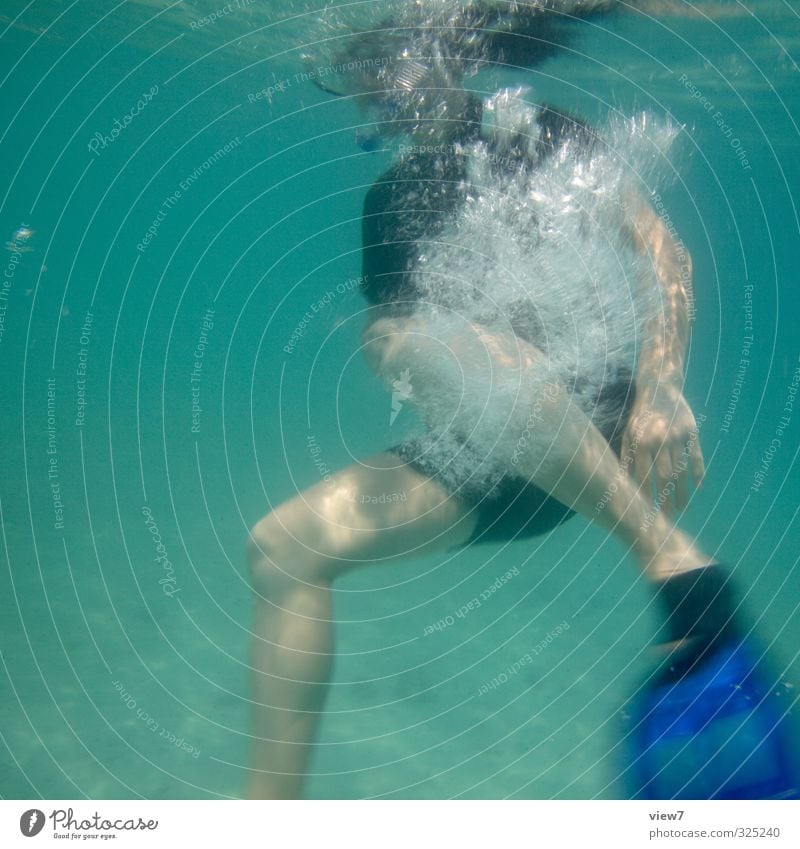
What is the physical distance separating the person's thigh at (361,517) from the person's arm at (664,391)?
0.53 m

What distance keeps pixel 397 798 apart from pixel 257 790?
0.39 m

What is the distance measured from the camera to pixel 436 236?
6.43ft

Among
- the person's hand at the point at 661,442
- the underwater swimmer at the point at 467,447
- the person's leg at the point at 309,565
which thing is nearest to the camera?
the person's leg at the point at 309,565

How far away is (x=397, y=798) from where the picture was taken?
6.20 feet

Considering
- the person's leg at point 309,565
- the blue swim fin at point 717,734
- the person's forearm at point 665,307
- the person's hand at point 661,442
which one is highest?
the person's forearm at point 665,307

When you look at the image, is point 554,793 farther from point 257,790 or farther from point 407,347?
point 407,347

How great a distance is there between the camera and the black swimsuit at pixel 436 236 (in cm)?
195

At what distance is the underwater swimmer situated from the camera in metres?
1.84

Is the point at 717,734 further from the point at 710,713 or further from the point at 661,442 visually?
the point at 661,442

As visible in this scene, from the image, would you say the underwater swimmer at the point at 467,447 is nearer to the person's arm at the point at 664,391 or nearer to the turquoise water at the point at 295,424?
the person's arm at the point at 664,391

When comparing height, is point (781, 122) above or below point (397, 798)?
above

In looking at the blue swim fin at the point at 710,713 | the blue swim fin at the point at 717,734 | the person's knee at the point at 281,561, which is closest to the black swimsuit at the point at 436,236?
the person's knee at the point at 281,561

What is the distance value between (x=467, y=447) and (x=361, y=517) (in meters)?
0.35

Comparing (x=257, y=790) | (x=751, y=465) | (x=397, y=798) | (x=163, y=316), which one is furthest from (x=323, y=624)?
(x=751, y=465)
